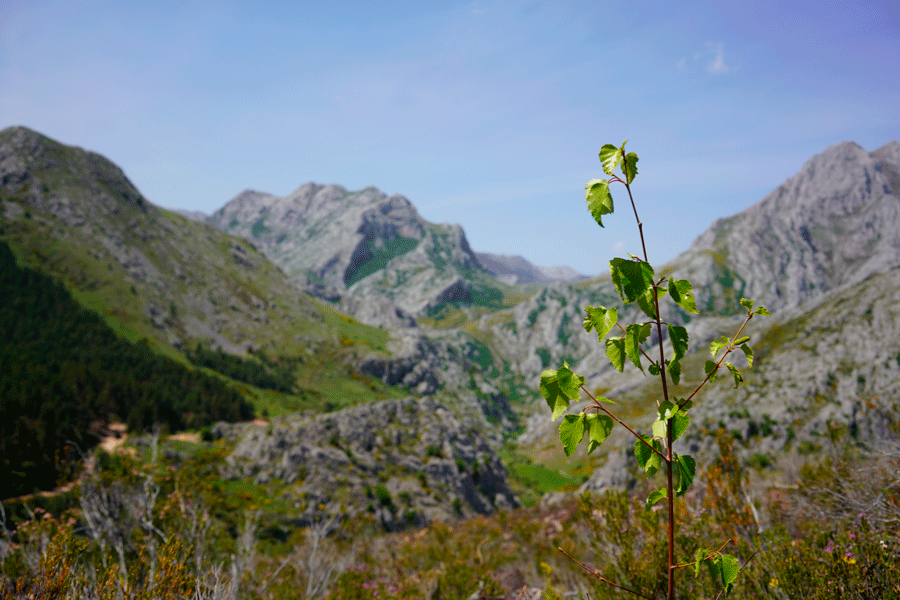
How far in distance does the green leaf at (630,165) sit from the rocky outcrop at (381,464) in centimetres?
3117

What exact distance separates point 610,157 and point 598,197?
0.39 metres

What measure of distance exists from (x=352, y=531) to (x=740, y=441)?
2030 inches

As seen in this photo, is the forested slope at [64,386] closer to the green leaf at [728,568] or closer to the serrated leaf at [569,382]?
the serrated leaf at [569,382]

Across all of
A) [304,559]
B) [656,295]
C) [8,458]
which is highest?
[656,295]

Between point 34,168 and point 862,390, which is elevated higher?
point 34,168

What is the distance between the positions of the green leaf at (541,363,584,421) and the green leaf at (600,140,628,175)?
1520 mm

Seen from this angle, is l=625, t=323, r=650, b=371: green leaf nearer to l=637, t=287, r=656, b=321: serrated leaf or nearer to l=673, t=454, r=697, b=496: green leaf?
l=637, t=287, r=656, b=321: serrated leaf

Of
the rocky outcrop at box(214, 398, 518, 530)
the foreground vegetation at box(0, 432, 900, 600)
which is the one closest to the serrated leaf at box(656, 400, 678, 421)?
the foreground vegetation at box(0, 432, 900, 600)

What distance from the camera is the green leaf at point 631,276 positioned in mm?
2636

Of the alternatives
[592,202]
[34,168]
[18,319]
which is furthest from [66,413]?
[34,168]

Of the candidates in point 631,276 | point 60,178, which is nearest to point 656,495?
point 631,276

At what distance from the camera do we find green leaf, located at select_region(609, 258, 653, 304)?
2.64 m

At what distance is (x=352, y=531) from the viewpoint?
87.2ft

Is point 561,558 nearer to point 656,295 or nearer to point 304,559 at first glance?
point 304,559
